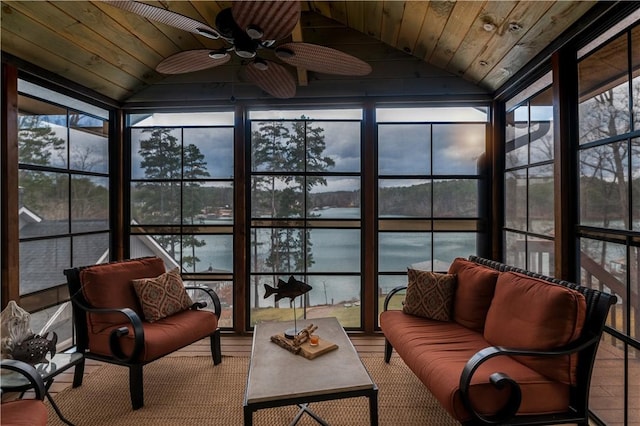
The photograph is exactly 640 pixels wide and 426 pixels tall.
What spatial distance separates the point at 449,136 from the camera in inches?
137

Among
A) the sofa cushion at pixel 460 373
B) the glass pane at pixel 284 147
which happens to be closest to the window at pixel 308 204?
the glass pane at pixel 284 147

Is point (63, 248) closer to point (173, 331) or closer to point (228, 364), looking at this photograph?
point (173, 331)

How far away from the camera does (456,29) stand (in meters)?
2.57

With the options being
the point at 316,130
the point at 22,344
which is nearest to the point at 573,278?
the point at 316,130

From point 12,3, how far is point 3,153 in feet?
3.29

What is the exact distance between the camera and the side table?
174cm

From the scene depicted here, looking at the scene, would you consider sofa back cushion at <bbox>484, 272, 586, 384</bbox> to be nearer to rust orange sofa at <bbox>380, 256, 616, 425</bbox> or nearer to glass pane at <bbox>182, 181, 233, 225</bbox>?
rust orange sofa at <bbox>380, 256, 616, 425</bbox>

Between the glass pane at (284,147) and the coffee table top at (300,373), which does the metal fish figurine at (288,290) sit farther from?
the glass pane at (284,147)

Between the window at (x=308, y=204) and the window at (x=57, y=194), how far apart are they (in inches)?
60.7

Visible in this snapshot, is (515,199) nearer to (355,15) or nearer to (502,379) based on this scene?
(502,379)

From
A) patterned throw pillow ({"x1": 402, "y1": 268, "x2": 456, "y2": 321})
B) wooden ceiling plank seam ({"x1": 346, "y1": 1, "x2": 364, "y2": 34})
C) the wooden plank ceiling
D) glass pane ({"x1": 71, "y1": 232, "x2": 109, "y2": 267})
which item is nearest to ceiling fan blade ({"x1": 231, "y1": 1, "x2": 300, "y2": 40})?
the wooden plank ceiling

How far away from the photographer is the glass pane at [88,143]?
10.1 feet

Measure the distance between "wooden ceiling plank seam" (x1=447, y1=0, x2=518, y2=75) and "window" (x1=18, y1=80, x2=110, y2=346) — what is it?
349 cm

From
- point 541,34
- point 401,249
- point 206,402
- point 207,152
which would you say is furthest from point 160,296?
point 541,34
